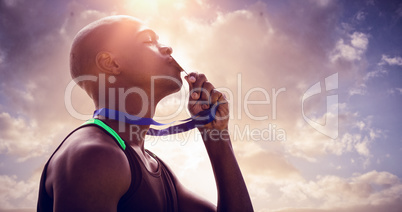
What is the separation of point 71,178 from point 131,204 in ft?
1.94

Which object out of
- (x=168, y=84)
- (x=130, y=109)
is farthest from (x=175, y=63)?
(x=130, y=109)

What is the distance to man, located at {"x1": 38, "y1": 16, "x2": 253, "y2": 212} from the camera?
271 centimetres

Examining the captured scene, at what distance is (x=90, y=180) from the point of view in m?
2.19

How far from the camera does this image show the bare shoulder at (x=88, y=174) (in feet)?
6.96

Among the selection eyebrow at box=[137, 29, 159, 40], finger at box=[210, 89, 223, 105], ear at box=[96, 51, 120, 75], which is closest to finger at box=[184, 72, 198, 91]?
finger at box=[210, 89, 223, 105]

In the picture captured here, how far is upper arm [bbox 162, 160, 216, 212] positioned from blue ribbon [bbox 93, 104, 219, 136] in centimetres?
58

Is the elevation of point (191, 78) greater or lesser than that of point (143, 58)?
lesser

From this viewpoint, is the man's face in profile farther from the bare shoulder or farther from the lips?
the bare shoulder

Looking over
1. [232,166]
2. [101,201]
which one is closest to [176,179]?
[232,166]

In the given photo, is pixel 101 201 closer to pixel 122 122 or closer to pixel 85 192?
pixel 85 192

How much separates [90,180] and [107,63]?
1.48m

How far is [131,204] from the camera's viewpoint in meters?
2.53

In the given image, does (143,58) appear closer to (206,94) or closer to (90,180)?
(206,94)

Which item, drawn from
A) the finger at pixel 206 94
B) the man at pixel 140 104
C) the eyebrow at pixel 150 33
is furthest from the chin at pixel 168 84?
the eyebrow at pixel 150 33
